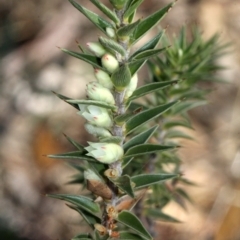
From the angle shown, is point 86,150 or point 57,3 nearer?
point 86,150

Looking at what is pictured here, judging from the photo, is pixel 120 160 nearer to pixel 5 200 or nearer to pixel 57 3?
pixel 5 200

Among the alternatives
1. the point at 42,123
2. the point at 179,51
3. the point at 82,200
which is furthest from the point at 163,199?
the point at 42,123

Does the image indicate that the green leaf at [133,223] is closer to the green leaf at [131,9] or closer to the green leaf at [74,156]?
the green leaf at [74,156]

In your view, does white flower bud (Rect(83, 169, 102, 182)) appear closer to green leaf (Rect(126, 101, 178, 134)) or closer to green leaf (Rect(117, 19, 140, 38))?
green leaf (Rect(126, 101, 178, 134))

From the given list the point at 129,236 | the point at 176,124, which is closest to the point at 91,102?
the point at 129,236

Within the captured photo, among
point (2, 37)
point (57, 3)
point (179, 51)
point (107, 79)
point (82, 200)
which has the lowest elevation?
point (82, 200)

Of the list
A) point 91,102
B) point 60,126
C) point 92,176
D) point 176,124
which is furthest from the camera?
point 60,126

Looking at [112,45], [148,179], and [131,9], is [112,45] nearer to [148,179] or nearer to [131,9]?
[131,9]
